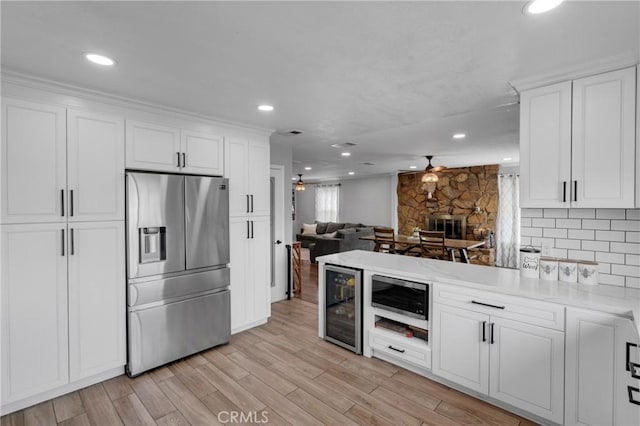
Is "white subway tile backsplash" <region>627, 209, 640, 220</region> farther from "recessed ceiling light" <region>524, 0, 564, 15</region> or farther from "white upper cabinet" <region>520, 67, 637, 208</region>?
"recessed ceiling light" <region>524, 0, 564, 15</region>

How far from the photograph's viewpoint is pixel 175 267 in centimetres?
290

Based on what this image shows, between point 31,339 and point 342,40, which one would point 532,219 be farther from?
point 31,339

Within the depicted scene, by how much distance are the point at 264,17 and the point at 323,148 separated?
3.73m

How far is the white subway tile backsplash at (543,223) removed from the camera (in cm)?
249

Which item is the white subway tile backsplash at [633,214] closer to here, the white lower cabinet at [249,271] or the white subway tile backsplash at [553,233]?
the white subway tile backsplash at [553,233]

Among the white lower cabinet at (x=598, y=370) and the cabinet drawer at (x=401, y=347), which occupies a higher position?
the white lower cabinet at (x=598, y=370)

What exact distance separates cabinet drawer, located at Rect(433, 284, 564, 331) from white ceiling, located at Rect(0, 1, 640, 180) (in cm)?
158

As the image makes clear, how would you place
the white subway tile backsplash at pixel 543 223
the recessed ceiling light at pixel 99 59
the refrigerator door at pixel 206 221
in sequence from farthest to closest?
the refrigerator door at pixel 206 221 < the white subway tile backsplash at pixel 543 223 < the recessed ceiling light at pixel 99 59

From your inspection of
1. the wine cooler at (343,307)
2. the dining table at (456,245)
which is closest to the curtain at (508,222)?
the dining table at (456,245)

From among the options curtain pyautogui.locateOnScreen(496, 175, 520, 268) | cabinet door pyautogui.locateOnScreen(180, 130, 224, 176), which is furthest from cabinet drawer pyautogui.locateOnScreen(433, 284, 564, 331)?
curtain pyautogui.locateOnScreen(496, 175, 520, 268)

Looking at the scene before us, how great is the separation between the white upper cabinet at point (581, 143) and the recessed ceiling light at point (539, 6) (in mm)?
1001

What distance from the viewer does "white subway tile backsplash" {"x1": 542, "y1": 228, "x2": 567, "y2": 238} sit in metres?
2.44

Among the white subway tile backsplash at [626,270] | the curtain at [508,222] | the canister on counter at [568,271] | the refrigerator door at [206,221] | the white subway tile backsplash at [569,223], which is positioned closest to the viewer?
the white subway tile backsplash at [626,270]

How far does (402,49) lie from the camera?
72.7 inches
